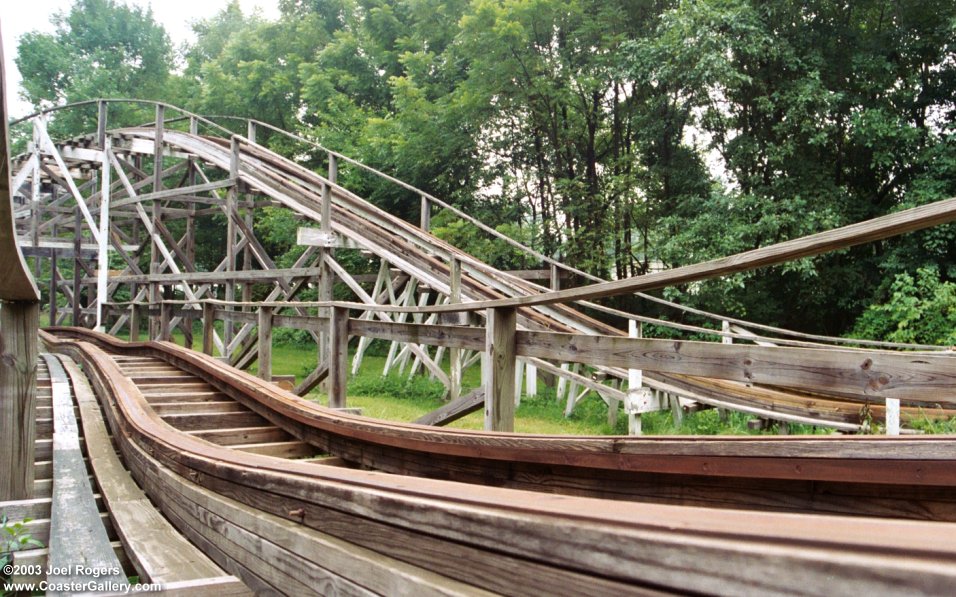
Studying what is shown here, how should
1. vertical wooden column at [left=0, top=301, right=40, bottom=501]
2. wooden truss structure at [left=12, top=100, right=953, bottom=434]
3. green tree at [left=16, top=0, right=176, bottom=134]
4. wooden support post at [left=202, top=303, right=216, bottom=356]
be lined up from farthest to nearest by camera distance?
green tree at [left=16, top=0, right=176, bottom=134] → wooden support post at [left=202, top=303, right=216, bottom=356] → wooden truss structure at [left=12, top=100, right=953, bottom=434] → vertical wooden column at [left=0, top=301, right=40, bottom=501]

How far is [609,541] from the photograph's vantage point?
78cm

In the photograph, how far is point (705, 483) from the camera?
6.51 ft

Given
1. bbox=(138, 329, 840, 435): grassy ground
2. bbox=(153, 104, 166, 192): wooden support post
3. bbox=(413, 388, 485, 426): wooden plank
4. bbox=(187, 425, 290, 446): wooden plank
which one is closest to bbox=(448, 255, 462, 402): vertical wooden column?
bbox=(138, 329, 840, 435): grassy ground

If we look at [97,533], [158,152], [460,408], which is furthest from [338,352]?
[158,152]

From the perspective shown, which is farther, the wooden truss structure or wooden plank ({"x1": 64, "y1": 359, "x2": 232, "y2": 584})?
the wooden truss structure

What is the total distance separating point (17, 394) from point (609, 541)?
8.22 ft

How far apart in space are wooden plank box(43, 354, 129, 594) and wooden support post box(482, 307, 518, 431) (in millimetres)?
1761

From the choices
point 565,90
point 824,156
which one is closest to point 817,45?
point 824,156

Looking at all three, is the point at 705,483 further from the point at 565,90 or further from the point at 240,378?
the point at 565,90

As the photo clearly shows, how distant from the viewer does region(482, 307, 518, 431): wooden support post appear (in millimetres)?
3406

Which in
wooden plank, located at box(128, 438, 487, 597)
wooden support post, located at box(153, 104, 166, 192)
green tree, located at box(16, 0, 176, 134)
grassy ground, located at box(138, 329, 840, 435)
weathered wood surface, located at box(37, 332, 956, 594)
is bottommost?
grassy ground, located at box(138, 329, 840, 435)

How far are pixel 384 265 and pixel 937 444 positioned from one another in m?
10.3

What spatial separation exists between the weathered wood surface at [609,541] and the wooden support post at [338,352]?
12.5 ft

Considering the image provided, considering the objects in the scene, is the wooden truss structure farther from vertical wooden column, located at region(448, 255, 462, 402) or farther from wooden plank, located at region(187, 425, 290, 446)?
wooden plank, located at region(187, 425, 290, 446)
